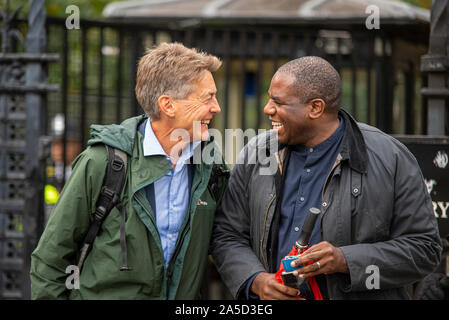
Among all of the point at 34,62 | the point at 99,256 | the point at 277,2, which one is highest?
the point at 277,2

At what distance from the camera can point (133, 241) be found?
311 cm

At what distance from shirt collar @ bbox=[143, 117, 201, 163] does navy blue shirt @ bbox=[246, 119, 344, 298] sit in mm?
520

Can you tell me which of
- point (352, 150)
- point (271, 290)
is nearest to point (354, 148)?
point (352, 150)

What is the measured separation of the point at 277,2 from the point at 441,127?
168 inches

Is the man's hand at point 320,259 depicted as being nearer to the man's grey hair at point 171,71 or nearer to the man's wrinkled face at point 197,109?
the man's wrinkled face at point 197,109

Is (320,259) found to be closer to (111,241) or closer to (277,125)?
(277,125)

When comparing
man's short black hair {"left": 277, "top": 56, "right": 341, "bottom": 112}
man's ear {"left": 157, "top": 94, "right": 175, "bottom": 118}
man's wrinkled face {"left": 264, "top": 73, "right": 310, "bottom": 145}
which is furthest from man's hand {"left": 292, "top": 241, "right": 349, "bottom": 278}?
man's ear {"left": 157, "top": 94, "right": 175, "bottom": 118}

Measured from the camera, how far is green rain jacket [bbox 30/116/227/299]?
3.10 meters

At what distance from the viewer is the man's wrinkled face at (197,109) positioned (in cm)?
327

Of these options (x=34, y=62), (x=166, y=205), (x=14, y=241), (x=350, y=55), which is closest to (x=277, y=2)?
(x=350, y=55)

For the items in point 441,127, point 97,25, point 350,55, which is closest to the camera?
point 441,127

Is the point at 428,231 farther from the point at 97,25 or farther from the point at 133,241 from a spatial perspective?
the point at 97,25

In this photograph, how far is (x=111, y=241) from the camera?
3.11 metres

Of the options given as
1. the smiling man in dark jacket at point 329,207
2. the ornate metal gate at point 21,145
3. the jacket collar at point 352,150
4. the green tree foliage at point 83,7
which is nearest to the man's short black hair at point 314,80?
the smiling man in dark jacket at point 329,207
